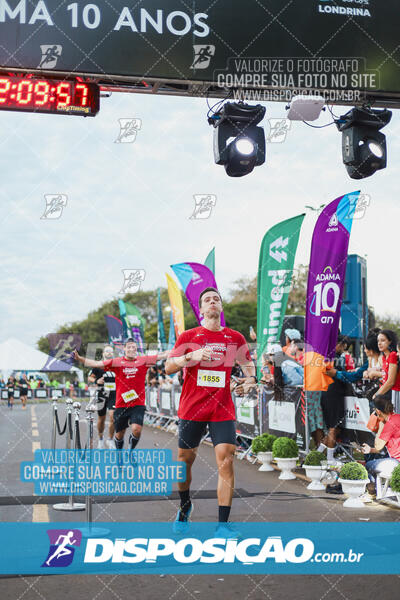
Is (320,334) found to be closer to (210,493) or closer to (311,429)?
(311,429)

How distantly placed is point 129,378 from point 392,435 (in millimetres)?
4227

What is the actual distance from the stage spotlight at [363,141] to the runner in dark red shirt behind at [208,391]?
3029 mm

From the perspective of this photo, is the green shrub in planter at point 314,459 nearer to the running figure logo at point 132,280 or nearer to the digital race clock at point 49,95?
the digital race clock at point 49,95

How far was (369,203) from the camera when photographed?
12.7 m

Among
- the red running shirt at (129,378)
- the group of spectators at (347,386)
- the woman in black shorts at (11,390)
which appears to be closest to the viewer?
the group of spectators at (347,386)

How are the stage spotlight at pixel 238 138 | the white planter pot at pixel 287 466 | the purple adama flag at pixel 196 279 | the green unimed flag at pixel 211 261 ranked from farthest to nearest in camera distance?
the green unimed flag at pixel 211 261 < the purple adama flag at pixel 196 279 < the white planter pot at pixel 287 466 < the stage spotlight at pixel 238 138

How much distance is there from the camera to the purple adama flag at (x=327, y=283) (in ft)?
30.9

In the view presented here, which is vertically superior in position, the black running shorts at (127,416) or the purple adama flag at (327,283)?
the purple adama flag at (327,283)

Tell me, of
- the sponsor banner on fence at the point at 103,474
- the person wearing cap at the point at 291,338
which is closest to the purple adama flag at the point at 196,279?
the person wearing cap at the point at 291,338

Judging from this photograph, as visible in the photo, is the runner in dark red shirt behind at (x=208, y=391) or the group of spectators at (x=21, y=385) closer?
the runner in dark red shirt behind at (x=208, y=391)

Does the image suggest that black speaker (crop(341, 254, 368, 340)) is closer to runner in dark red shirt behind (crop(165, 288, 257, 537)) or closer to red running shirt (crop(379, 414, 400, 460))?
red running shirt (crop(379, 414, 400, 460))

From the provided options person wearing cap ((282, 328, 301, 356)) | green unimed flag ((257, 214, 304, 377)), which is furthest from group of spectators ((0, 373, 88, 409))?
green unimed flag ((257, 214, 304, 377))

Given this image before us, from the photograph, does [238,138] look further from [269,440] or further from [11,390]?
[11,390]

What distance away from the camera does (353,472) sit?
788 centimetres
